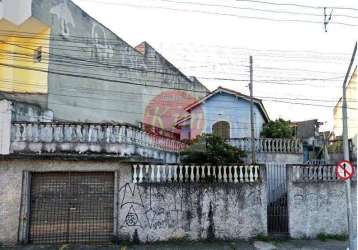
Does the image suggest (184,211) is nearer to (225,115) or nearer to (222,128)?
(222,128)

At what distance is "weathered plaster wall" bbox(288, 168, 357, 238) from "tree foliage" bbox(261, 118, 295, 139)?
620 cm

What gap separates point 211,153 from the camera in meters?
11.9

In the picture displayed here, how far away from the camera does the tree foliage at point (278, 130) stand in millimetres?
16906

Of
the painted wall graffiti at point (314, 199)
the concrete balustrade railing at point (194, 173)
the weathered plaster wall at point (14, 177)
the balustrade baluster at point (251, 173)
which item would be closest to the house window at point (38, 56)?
the weathered plaster wall at point (14, 177)

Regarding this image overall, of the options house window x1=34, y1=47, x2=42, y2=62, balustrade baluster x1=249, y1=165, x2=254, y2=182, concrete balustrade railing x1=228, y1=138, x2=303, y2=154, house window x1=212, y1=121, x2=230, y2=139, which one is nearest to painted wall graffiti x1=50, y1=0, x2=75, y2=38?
house window x1=34, y1=47, x2=42, y2=62

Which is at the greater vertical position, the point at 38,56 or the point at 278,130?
the point at 38,56

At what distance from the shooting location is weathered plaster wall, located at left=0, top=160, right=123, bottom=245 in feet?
31.9

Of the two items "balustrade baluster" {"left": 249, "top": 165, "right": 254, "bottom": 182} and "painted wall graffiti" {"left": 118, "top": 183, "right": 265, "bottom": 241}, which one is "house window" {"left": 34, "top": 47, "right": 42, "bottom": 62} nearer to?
"painted wall graffiti" {"left": 118, "top": 183, "right": 265, "bottom": 241}

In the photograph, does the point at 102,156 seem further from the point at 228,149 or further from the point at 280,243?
the point at 280,243

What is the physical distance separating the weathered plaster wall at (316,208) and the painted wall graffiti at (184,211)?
1.19 meters

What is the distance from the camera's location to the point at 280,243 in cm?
1014

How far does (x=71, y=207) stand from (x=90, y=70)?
9265mm

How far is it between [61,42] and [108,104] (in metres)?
4.28

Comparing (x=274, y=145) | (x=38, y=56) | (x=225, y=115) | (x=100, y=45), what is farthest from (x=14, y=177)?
(x=225, y=115)
